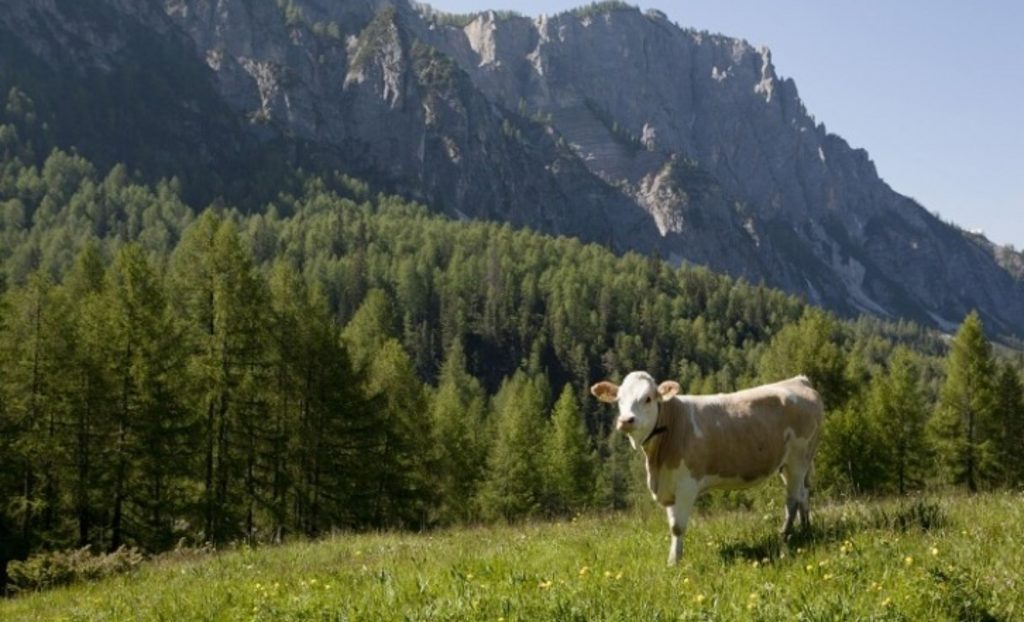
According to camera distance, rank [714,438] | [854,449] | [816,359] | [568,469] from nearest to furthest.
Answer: [714,438], [816,359], [854,449], [568,469]

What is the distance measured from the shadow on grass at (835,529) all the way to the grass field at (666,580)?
25 millimetres

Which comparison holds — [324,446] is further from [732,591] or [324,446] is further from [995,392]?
[995,392]

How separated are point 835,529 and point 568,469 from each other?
46279 millimetres

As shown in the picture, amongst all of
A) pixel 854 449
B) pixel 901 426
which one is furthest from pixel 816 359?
pixel 901 426

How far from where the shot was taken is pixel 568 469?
177ft

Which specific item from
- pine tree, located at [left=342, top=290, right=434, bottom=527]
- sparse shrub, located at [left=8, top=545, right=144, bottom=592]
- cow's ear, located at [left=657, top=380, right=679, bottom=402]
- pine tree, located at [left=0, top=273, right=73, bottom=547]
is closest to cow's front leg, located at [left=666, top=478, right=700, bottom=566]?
cow's ear, located at [left=657, top=380, right=679, bottom=402]

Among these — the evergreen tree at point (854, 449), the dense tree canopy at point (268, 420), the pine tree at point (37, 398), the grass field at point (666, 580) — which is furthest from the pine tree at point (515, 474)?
the grass field at point (666, 580)

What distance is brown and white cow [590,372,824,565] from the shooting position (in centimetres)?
822

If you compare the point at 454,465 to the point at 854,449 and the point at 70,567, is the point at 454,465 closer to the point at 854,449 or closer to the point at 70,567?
the point at 854,449

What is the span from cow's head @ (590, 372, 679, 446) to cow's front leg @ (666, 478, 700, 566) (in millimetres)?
775

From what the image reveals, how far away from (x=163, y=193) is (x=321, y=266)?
69.4 m

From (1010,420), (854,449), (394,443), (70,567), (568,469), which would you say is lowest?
(568,469)

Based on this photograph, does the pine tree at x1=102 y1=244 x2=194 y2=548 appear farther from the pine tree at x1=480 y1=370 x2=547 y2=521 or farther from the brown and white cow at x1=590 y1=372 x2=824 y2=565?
the pine tree at x1=480 y1=370 x2=547 y2=521

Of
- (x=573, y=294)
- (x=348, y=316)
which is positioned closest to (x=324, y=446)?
(x=348, y=316)
